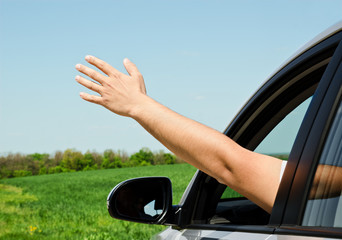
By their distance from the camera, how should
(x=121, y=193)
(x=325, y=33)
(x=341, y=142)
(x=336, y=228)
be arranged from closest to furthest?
1. (x=336, y=228)
2. (x=341, y=142)
3. (x=325, y=33)
4. (x=121, y=193)

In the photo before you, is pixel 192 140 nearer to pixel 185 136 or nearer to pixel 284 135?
pixel 185 136

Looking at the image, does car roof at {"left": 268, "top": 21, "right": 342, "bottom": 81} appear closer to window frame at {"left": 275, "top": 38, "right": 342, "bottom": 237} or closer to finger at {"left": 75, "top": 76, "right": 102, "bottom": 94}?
window frame at {"left": 275, "top": 38, "right": 342, "bottom": 237}

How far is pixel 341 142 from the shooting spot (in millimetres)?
1321

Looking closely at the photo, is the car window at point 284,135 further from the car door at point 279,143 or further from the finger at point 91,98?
the finger at point 91,98

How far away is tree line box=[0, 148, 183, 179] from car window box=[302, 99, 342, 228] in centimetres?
7969

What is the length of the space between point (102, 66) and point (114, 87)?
9 centimetres

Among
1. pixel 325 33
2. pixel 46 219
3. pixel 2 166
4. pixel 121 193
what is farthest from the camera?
pixel 2 166

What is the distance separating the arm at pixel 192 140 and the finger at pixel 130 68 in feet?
0.10

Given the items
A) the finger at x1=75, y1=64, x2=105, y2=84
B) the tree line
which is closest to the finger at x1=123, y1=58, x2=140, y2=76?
the finger at x1=75, y1=64, x2=105, y2=84

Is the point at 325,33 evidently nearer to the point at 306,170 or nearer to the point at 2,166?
the point at 306,170

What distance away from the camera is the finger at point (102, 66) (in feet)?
5.61

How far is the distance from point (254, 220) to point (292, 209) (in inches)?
37.4

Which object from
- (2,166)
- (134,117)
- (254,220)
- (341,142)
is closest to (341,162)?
(341,142)

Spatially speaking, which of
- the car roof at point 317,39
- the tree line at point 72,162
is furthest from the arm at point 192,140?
the tree line at point 72,162
